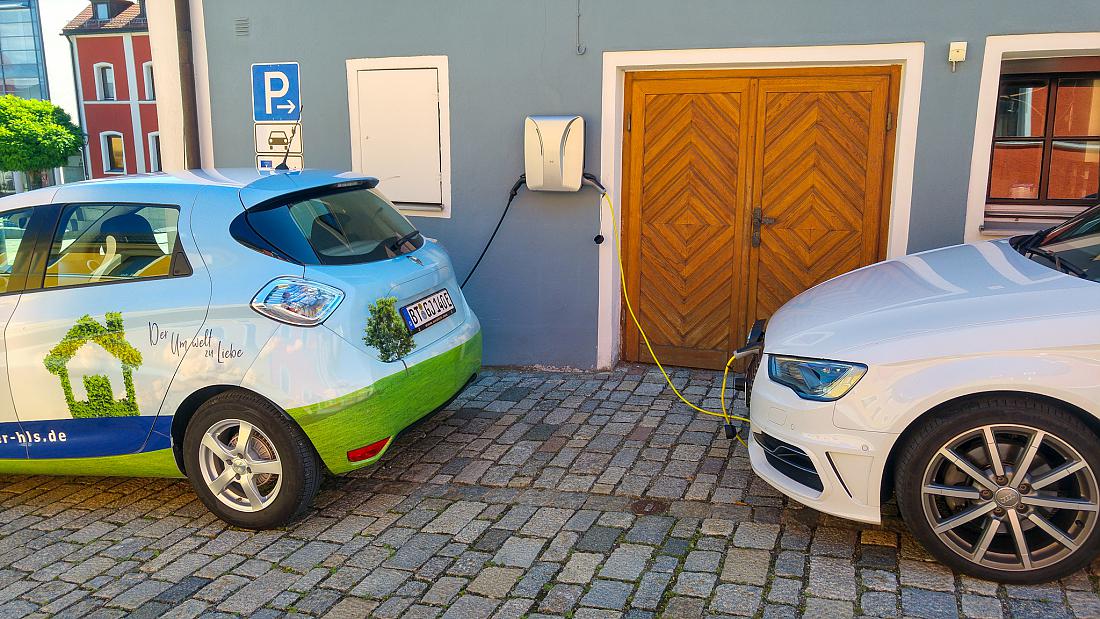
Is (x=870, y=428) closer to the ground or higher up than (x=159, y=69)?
closer to the ground

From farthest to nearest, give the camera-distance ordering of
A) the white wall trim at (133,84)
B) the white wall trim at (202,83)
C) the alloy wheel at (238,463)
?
the white wall trim at (133,84) < the white wall trim at (202,83) < the alloy wheel at (238,463)

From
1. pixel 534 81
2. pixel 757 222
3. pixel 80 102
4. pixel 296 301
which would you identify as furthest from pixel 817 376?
pixel 80 102

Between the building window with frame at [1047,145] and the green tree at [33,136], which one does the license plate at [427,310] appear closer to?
the building window with frame at [1047,145]

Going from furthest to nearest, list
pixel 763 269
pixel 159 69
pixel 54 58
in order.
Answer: pixel 54 58
pixel 159 69
pixel 763 269

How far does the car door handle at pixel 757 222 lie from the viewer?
6363mm

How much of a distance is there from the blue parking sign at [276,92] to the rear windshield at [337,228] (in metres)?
2.78

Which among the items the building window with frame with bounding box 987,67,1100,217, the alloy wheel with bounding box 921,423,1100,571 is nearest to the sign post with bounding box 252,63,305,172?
the building window with frame with bounding box 987,67,1100,217

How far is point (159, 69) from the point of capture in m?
7.41

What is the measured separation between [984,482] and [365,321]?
2.80 m

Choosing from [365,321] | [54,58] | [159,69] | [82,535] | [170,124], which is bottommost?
[82,535]

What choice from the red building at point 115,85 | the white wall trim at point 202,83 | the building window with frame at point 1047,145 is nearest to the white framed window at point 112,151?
the red building at point 115,85

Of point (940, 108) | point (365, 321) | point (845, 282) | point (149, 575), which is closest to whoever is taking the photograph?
point (149, 575)

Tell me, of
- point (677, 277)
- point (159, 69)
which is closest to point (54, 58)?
point (159, 69)

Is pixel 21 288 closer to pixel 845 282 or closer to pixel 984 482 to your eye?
pixel 845 282
